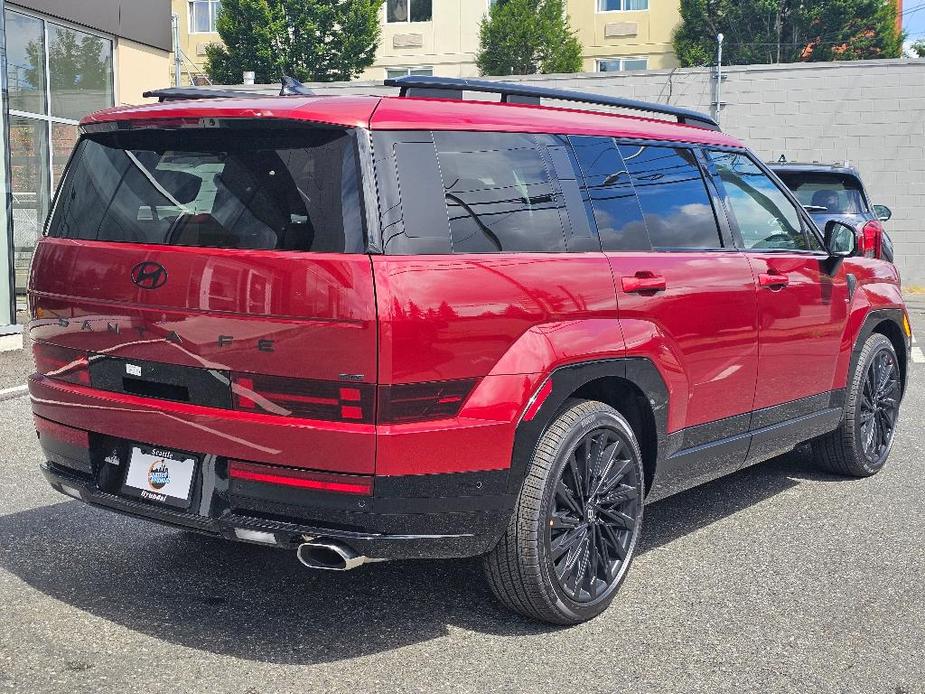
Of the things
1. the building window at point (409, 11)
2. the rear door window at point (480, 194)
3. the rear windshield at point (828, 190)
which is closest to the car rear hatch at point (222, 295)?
the rear door window at point (480, 194)

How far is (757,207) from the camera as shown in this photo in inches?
209

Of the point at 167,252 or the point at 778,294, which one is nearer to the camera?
the point at 167,252

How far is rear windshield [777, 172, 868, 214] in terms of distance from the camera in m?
11.8

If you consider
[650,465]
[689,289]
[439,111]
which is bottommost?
[650,465]

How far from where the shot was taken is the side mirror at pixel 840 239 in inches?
224

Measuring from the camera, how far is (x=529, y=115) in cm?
409

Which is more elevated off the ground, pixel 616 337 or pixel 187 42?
pixel 187 42

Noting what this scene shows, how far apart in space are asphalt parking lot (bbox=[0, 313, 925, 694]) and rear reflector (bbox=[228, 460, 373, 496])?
2.00 feet

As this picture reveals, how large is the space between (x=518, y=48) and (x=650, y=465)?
35793mm

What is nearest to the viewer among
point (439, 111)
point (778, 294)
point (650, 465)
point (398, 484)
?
point (398, 484)

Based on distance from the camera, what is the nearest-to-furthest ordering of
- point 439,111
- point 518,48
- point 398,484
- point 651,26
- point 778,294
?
1. point 398,484
2. point 439,111
3. point 778,294
4. point 518,48
5. point 651,26

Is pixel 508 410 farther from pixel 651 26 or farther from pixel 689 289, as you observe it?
pixel 651 26

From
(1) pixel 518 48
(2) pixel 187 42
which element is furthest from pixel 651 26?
(2) pixel 187 42

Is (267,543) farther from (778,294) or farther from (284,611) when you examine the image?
(778,294)
